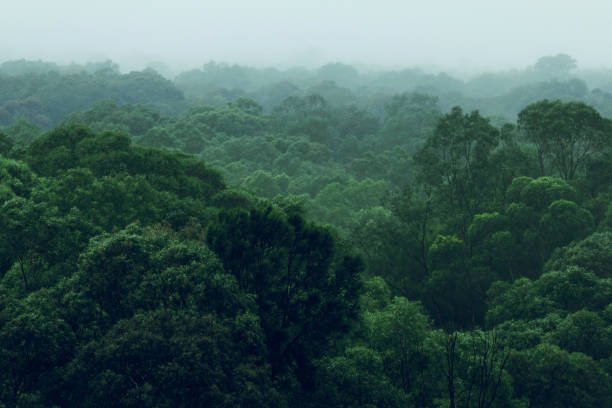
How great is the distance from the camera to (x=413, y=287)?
3183 cm

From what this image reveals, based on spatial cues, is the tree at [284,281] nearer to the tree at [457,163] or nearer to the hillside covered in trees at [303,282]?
the hillside covered in trees at [303,282]

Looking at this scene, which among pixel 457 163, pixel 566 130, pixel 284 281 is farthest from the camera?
pixel 457 163

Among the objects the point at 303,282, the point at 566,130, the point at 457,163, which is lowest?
the point at 303,282

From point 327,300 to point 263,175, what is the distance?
3118 centimetres

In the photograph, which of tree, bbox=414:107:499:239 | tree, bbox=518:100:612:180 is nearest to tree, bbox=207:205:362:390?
tree, bbox=414:107:499:239

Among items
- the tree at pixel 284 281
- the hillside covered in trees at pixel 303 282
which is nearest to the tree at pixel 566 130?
the hillside covered in trees at pixel 303 282

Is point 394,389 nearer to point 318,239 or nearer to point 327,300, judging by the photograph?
point 327,300

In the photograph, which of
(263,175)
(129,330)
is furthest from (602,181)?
(129,330)

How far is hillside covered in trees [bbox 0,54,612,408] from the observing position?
14445mm

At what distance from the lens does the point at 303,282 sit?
716 inches

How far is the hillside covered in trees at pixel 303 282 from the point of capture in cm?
1445

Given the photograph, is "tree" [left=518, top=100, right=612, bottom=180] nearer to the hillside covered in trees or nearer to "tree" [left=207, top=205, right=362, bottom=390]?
the hillside covered in trees

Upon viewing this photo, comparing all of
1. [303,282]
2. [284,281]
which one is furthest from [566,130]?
[284,281]

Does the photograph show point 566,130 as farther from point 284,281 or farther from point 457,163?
point 284,281
